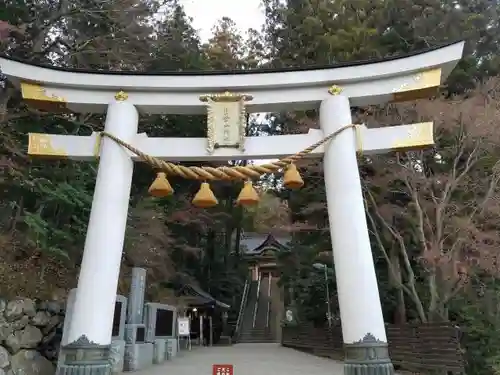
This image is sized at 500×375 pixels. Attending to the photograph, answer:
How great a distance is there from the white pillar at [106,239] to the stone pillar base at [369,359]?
10.8ft

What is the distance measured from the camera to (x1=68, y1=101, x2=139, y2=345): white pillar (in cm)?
608

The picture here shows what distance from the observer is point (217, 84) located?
7109 millimetres

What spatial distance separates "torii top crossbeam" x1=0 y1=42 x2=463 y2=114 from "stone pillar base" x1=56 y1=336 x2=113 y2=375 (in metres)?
3.61

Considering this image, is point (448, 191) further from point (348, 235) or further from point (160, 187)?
point (160, 187)

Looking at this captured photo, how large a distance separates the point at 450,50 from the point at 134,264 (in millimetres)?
12016

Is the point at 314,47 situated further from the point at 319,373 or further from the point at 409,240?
the point at 319,373

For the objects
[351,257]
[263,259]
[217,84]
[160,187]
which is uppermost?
[263,259]

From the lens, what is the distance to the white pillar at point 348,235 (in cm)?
607

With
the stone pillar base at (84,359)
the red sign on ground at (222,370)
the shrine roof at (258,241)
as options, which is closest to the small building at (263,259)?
the shrine roof at (258,241)

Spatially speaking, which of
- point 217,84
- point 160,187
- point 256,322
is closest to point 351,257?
point 160,187

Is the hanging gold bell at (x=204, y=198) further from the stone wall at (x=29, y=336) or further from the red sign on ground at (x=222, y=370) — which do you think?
the stone wall at (x=29, y=336)

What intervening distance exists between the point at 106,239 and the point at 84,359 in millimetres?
1579

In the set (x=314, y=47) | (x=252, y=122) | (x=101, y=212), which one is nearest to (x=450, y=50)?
(x=101, y=212)

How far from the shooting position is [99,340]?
6.02 m
